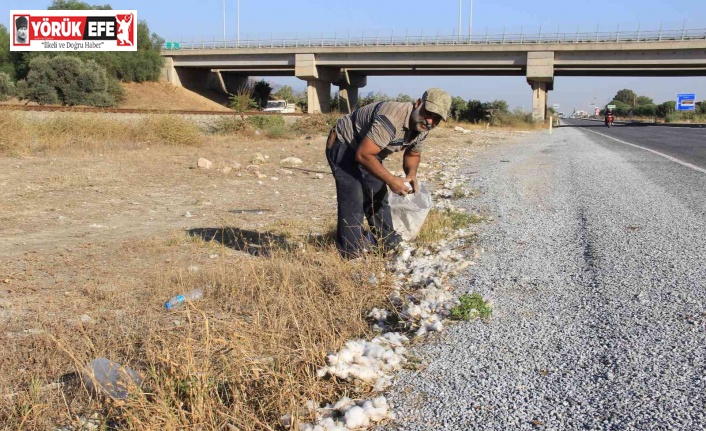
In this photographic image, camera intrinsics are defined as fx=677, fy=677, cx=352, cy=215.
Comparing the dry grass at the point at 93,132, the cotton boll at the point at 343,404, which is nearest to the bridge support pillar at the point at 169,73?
the dry grass at the point at 93,132

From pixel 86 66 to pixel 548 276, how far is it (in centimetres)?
4747

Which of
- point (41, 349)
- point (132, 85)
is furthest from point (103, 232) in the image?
point (132, 85)

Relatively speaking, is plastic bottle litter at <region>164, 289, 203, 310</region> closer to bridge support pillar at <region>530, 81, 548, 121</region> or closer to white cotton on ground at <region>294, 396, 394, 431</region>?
white cotton on ground at <region>294, 396, 394, 431</region>

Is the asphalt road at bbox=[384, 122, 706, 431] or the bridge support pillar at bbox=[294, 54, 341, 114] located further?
the bridge support pillar at bbox=[294, 54, 341, 114]

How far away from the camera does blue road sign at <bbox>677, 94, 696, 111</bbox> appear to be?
283 feet

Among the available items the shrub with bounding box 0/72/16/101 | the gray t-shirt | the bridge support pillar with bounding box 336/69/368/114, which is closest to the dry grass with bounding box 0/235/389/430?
the gray t-shirt

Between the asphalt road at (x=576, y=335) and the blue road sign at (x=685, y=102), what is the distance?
8920 centimetres

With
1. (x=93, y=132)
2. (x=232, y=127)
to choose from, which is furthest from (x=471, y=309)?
(x=232, y=127)

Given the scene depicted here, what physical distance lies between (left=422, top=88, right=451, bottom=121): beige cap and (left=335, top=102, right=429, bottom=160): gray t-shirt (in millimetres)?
268

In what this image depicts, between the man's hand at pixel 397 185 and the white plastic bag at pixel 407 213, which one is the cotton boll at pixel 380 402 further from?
the white plastic bag at pixel 407 213

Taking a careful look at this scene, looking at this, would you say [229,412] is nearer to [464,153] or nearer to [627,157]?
[627,157]

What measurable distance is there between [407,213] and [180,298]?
2.14 meters

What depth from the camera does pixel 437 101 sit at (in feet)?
15.5

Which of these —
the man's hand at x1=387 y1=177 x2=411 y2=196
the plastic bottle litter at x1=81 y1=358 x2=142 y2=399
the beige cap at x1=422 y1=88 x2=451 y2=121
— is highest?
the beige cap at x1=422 y1=88 x2=451 y2=121
